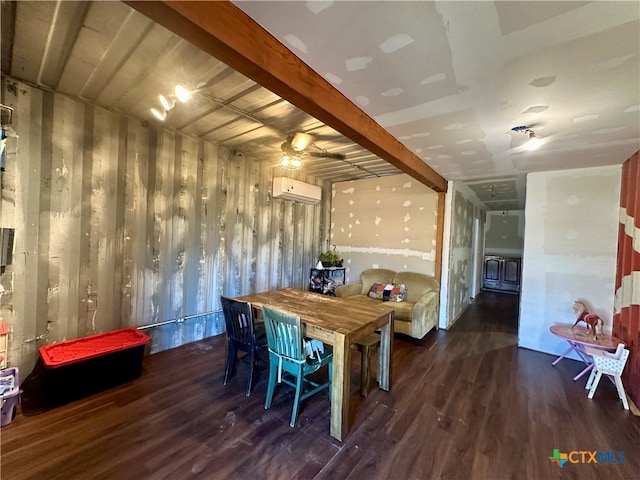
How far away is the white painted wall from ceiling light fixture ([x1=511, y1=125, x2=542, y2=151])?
1209 mm

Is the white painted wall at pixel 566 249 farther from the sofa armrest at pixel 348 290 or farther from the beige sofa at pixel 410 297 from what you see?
the sofa armrest at pixel 348 290

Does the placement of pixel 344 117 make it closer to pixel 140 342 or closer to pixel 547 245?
pixel 140 342

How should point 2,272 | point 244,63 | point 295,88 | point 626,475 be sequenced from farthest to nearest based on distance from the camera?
1. point 2,272
2. point 626,475
3. point 295,88
4. point 244,63

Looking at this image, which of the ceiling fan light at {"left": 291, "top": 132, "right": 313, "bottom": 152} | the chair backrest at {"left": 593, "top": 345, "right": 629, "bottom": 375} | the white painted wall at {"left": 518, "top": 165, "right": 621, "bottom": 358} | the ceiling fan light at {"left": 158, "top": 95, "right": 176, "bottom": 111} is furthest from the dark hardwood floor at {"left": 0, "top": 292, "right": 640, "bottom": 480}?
the ceiling fan light at {"left": 158, "top": 95, "right": 176, "bottom": 111}

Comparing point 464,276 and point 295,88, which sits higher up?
point 295,88

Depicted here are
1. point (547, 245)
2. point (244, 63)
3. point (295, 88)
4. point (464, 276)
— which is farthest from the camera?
point (464, 276)

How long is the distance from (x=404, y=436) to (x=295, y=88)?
2538 millimetres

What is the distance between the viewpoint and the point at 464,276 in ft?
18.2

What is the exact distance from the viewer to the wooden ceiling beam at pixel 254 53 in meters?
1.08

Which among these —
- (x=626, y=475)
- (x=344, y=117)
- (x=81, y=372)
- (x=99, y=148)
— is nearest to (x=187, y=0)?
(x=344, y=117)

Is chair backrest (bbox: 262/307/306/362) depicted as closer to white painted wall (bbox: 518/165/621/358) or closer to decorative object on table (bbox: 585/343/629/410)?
decorative object on table (bbox: 585/343/629/410)

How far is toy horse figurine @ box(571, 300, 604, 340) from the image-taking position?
2885 mm

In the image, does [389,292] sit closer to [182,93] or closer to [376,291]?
[376,291]

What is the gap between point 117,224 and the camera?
111 inches
